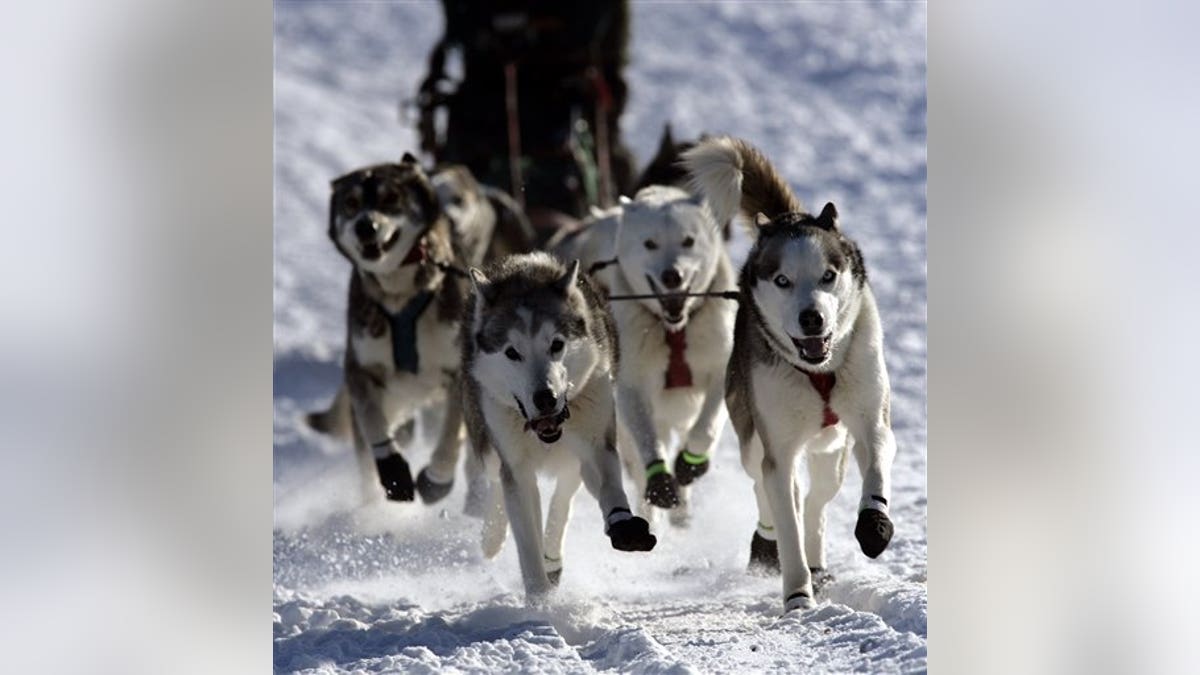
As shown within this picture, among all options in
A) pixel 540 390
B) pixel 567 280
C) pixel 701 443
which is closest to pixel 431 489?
pixel 701 443

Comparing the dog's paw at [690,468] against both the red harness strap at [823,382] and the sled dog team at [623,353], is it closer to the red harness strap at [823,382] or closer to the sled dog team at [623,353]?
the sled dog team at [623,353]

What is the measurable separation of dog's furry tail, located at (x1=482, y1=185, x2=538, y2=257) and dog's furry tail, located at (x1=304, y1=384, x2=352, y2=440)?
2.81ft

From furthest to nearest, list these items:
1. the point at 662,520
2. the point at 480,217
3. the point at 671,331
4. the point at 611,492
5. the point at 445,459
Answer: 1. the point at 480,217
2. the point at 445,459
3. the point at 662,520
4. the point at 671,331
5. the point at 611,492

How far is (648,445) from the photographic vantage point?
16.5 feet

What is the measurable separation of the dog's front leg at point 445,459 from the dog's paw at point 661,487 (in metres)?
0.89

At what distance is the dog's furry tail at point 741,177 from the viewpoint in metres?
4.79

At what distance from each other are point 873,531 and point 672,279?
132 centimetres

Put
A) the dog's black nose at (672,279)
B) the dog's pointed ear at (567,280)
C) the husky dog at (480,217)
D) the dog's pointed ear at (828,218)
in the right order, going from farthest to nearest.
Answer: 1. the husky dog at (480,217)
2. the dog's black nose at (672,279)
3. the dog's pointed ear at (567,280)
4. the dog's pointed ear at (828,218)

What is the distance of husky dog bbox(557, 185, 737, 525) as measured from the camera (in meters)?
5.13

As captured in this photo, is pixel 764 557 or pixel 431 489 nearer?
pixel 764 557

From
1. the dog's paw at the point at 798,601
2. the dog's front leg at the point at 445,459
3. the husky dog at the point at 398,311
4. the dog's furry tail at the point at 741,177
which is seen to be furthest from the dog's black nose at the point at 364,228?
the dog's paw at the point at 798,601

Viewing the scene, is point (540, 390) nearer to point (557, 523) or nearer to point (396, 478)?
point (557, 523)

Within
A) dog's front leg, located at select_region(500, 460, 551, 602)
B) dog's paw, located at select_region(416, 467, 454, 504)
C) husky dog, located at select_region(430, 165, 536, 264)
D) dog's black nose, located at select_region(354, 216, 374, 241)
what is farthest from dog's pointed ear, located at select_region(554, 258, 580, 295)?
husky dog, located at select_region(430, 165, 536, 264)
